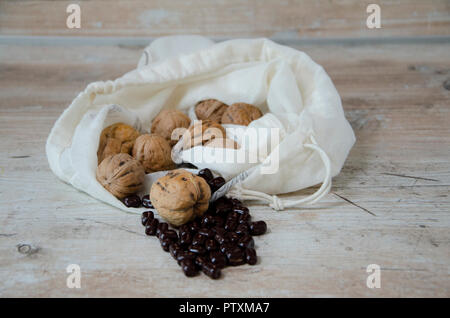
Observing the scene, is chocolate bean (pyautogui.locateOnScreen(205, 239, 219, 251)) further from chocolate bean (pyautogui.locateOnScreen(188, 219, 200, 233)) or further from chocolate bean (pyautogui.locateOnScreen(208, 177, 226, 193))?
chocolate bean (pyautogui.locateOnScreen(208, 177, 226, 193))

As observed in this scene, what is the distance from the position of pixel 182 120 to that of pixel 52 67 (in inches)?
60.0

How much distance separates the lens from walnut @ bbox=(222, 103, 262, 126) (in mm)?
2025

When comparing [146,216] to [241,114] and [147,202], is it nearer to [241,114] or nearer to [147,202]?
[147,202]

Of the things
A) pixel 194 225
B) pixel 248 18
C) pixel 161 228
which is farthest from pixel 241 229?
pixel 248 18

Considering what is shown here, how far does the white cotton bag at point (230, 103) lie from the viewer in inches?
70.9

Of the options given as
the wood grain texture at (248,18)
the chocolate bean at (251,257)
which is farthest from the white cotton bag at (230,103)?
the wood grain texture at (248,18)

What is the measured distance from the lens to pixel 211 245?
1.50m

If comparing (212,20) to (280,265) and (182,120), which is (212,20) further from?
(280,265)

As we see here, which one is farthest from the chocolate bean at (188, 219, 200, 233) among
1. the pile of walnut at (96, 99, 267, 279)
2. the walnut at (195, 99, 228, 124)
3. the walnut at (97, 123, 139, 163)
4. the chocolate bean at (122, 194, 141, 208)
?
the walnut at (195, 99, 228, 124)

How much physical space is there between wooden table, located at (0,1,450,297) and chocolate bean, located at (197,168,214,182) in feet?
→ 0.63

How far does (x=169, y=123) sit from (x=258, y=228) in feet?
2.15

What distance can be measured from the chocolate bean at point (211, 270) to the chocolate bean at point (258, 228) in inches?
9.0

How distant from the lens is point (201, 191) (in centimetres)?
163
